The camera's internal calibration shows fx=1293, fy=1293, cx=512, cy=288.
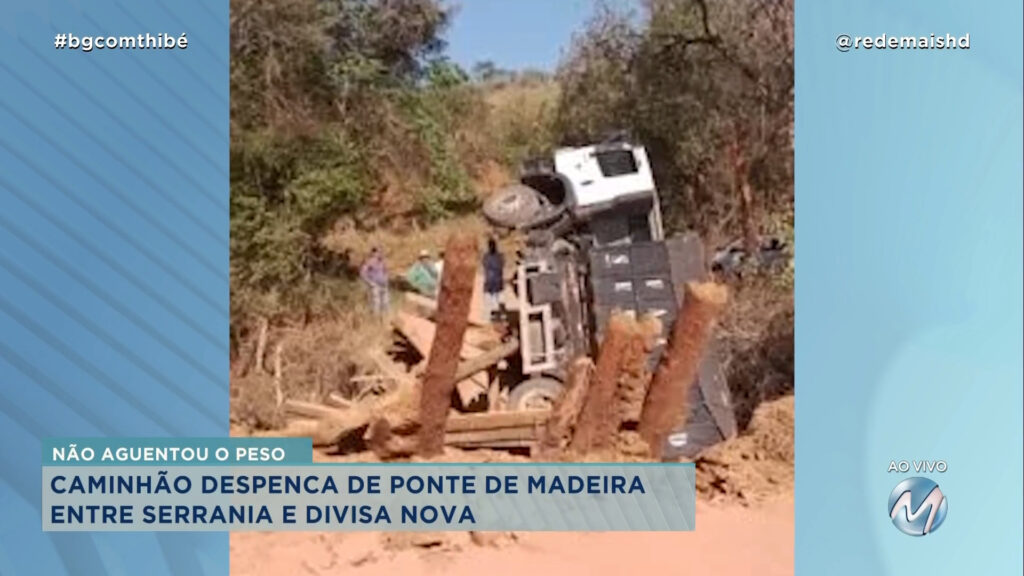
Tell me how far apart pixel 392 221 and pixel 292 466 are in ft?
2.73

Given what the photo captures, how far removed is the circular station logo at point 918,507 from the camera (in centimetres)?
401

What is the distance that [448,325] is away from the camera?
4.08 m

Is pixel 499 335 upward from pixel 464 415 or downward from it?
upward

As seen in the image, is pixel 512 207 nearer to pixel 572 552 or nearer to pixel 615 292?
pixel 615 292

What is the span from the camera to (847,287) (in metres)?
3.95

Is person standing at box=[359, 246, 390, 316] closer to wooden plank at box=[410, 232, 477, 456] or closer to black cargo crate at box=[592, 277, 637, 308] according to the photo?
wooden plank at box=[410, 232, 477, 456]

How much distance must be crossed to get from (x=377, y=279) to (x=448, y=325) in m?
0.28

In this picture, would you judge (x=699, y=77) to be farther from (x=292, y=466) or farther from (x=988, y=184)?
(x=292, y=466)

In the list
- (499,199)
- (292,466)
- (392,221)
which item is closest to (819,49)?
(499,199)

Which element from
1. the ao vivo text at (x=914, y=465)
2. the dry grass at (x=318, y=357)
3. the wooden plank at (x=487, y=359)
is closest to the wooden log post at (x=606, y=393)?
the wooden plank at (x=487, y=359)

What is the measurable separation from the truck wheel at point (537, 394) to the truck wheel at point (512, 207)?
1.65 feet

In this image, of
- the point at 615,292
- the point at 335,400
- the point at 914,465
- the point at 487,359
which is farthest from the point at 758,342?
the point at 335,400

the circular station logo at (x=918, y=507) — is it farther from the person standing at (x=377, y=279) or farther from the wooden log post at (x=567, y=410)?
the person standing at (x=377, y=279)

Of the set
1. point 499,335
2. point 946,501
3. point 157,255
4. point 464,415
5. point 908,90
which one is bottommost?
point 946,501
